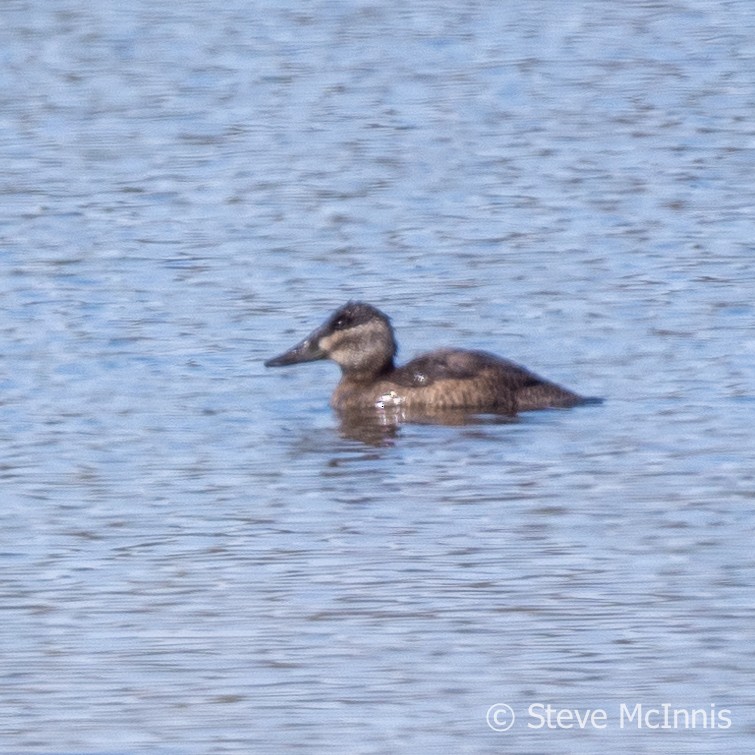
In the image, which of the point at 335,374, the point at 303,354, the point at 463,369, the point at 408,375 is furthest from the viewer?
the point at 335,374

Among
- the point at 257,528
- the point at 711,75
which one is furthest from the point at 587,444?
the point at 711,75

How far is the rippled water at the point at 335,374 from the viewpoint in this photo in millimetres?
7344

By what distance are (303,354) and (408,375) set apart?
62cm

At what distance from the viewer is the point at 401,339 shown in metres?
13.3

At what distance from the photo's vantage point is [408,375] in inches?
468

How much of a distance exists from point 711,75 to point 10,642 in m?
13.4

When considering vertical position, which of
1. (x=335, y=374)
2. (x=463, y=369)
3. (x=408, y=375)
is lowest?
(x=335, y=374)

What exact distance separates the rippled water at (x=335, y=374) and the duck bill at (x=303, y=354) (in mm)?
155

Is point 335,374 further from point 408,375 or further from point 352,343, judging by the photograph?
point 408,375

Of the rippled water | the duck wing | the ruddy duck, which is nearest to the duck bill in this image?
the ruddy duck

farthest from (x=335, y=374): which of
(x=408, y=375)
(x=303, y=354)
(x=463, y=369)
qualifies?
(x=463, y=369)

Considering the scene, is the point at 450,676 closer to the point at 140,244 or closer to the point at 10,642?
the point at 10,642

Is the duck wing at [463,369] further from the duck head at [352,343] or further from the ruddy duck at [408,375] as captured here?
the duck head at [352,343]

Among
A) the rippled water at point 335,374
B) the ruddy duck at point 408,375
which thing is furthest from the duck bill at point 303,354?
the rippled water at point 335,374
